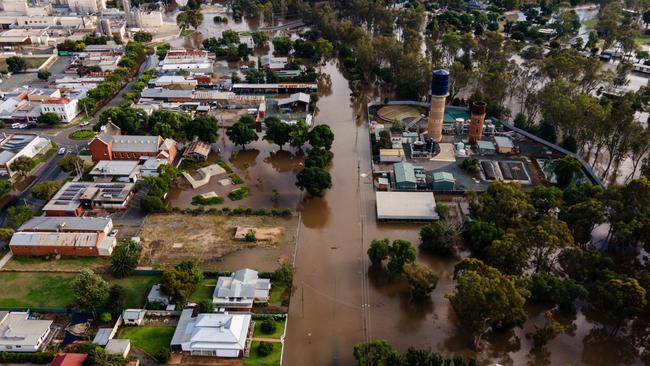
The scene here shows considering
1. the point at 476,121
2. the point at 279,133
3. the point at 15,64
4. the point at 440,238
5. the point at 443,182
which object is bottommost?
the point at 440,238

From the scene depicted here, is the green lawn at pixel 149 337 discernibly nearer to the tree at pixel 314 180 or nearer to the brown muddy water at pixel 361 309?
the brown muddy water at pixel 361 309

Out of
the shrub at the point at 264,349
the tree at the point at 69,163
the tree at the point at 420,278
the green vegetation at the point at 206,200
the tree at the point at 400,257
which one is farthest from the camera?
the tree at the point at 69,163

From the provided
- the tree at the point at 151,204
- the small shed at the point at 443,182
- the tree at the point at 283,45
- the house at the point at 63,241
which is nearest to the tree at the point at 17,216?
the house at the point at 63,241

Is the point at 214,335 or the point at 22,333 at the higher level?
the point at 214,335

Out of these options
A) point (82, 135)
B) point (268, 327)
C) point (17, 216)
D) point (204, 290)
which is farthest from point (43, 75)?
Answer: point (268, 327)

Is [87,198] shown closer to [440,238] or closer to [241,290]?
[241,290]
